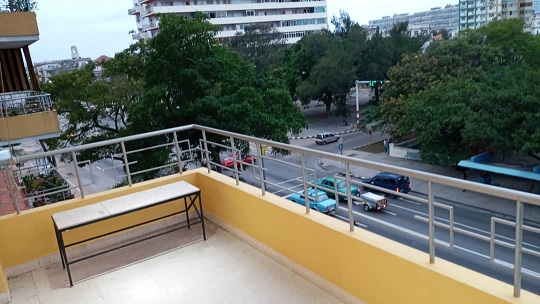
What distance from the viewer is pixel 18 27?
6.97 m

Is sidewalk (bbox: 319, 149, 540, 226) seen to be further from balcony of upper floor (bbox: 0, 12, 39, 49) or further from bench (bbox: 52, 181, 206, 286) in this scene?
balcony of upper floor (bbox: 0, 12, 39, 49)

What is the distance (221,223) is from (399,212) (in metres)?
9.56

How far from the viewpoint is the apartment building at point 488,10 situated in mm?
48250

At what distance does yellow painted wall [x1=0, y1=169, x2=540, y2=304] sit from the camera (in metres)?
1.84

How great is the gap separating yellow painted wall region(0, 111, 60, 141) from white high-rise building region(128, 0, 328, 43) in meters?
36.6

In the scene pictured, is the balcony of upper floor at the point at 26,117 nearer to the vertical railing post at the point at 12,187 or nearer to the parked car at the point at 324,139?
the vertical railing post at the point at 12,187

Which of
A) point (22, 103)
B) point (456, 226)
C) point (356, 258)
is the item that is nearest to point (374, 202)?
point (356, 258)

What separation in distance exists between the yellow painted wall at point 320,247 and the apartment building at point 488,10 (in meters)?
48.6

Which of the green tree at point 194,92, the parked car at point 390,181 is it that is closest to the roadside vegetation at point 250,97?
the green tree at point 194,92

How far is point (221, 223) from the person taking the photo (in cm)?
379

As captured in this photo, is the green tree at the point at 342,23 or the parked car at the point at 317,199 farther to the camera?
the green tree at the point at 342,23

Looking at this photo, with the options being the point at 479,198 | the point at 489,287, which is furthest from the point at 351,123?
the point at 489,287

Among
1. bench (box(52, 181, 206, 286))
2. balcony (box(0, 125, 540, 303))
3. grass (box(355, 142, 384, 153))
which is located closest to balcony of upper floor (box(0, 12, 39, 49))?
balcony (box(0, 125, 540, 303))

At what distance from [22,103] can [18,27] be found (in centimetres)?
130
